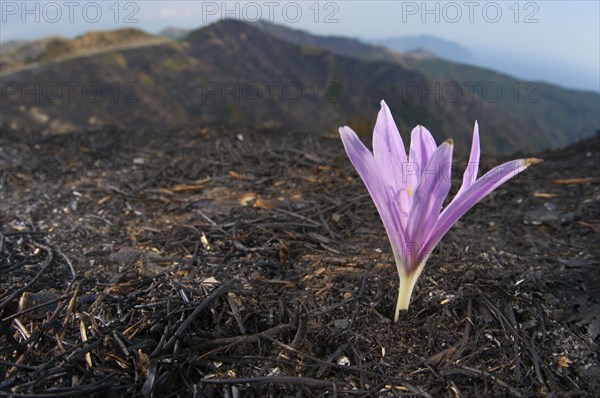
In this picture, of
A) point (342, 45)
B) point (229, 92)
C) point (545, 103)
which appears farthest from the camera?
point (342, 45)

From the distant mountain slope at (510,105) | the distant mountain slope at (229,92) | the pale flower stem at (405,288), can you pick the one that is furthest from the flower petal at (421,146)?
the distant mountain slope at (510,105)

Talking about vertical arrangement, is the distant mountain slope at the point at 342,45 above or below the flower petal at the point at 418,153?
above

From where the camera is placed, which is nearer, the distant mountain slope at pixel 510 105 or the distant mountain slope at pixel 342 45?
the distant mountain slope at pixel 510 105

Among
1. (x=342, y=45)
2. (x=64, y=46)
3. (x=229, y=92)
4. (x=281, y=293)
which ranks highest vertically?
(x=342, y=45)

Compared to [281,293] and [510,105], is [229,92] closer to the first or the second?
[281,293]

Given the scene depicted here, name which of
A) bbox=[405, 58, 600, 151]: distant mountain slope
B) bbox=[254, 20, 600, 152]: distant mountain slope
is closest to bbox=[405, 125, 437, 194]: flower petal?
bbox=[254, 20, 600, 152]: distant mountain slope

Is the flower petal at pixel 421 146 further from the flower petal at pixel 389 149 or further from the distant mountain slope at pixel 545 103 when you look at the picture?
the distant mountain slope at pixel 545 103

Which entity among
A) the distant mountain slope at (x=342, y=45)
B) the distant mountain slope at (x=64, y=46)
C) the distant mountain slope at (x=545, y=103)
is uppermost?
the distant mountain slope at (x=342, y=45)

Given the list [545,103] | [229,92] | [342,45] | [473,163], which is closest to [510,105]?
[545,103]

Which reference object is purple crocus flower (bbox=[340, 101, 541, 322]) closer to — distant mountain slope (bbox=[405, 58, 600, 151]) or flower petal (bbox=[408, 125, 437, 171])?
flower petal (bbox=[408, 125, 437, 171])
